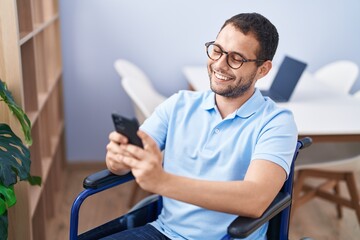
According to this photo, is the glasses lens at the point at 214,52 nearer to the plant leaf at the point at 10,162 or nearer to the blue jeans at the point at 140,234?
the blue jeans at the point at 140,234

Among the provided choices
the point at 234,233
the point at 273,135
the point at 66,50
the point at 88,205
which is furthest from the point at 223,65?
the point at 66,50

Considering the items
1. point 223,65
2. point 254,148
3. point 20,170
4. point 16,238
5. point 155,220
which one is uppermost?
point 223,65

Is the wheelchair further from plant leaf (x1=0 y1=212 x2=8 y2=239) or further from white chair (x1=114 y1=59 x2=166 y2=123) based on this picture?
white chair (x1=114 y1=59 x2=166 y2=123)

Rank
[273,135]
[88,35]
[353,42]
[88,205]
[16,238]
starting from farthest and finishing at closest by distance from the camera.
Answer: [353,42], [88,35], [88,205], [16,238], [273,135]

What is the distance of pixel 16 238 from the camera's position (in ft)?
5.96

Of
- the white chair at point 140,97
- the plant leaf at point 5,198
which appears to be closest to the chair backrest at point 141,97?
the white chair at point 140,97

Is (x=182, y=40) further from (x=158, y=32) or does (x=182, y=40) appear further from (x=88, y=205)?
(x=88, y=205)

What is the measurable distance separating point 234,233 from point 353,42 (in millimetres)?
2523

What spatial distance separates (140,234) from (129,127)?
51 cm

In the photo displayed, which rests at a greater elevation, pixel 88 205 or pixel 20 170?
pixel 20 170

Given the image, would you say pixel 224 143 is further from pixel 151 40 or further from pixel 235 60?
pixel 151 40

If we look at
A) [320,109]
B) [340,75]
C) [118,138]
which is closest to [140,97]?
[320,109]

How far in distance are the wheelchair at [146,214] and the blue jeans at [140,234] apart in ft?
0.17

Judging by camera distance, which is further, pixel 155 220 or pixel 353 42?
pixel 353 42
